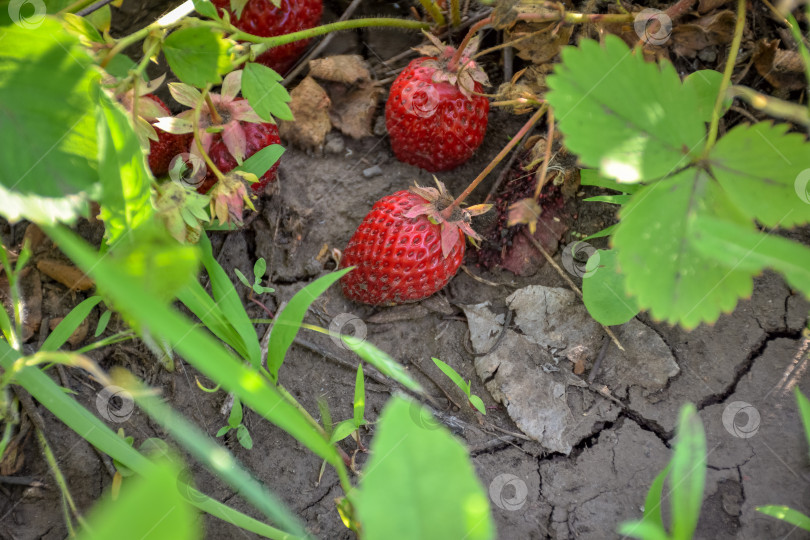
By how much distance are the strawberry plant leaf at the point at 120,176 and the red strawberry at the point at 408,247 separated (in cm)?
60

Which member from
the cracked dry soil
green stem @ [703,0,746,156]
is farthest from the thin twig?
green stem @ [703,0,746,156]

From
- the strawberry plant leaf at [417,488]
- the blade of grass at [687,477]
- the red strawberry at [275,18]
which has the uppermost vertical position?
the red strawberry at [275,18]

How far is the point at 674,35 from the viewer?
177 centimetres

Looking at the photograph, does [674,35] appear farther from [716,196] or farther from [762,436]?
[762,436]

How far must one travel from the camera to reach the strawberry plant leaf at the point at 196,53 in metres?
1.39

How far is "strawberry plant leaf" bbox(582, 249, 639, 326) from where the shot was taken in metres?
1.57

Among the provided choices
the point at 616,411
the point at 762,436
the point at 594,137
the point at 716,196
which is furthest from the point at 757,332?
the point at 594,137

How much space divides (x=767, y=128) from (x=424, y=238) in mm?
851

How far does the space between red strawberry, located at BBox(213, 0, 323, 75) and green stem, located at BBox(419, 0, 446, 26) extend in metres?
0.36

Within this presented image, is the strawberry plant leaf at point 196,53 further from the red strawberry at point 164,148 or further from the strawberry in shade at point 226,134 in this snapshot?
the red strawberry at point 164,148

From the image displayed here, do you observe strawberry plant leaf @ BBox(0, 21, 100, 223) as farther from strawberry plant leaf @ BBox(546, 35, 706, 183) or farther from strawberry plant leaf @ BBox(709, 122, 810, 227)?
strawberry plant leaf @ BBox(709, 122, 810, 227)

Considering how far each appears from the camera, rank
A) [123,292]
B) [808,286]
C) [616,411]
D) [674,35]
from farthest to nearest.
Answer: [674,35] < [616,411] < [808,286] < [123,292]

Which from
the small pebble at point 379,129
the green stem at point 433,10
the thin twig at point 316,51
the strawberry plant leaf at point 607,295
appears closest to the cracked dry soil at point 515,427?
the strawberry plant leaf at point 607,295

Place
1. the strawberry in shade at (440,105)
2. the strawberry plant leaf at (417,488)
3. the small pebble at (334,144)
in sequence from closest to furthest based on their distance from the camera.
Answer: the strawberry plant leaf at (417,488) → the strawberry in shade at (440,105) → the small pebble at (334,144)
